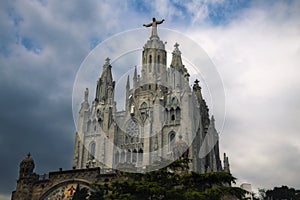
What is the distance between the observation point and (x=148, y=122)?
58344 millimetres

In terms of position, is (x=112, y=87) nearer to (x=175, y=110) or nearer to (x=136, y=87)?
(x=136, y=87)

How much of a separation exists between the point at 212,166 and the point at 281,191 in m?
21.4

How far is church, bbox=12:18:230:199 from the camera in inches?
2192

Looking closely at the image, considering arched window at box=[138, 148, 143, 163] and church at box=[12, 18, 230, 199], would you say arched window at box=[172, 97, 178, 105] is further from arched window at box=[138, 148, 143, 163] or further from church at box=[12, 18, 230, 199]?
arched window at box=[138, 148, 143, 163]

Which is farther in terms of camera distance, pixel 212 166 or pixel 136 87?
pixel 136 87

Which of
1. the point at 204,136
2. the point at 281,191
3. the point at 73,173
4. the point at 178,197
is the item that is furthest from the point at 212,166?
the point at 178,197

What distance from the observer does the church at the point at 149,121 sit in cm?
5569

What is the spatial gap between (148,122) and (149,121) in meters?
0.22

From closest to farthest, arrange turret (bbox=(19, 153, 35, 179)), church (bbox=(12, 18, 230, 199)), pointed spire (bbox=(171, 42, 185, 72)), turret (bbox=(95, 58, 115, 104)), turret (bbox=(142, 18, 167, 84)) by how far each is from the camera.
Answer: turret (bbox=(19, 153, 35, 179)), church (bbox=(12, 18, 230, 199)), turret (bbox=(95, 58, 115, 104)), turret (bbox=(142, 18, 167, 84)), pointed spire (bbox=(171, 42, 185, 72))

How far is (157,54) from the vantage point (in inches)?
2781

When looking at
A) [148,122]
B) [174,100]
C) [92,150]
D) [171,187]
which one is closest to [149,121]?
[148,122]

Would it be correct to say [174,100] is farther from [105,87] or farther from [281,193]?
[281,193]

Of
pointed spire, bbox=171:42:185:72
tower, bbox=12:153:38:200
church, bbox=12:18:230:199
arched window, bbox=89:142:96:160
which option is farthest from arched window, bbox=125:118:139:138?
tower, bbox=12:153:38:200

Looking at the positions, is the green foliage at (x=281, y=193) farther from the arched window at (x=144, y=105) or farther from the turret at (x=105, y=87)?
the turret at (x=105, y=87)
